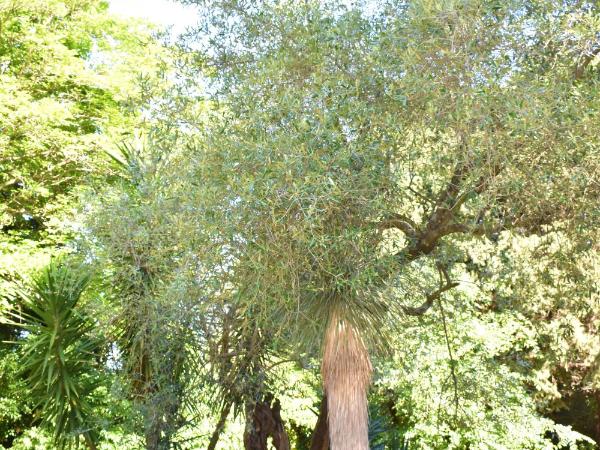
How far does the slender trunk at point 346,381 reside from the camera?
7.08 meters

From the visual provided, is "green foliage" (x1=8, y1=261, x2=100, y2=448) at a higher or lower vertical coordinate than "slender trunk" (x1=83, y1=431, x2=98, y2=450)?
higher

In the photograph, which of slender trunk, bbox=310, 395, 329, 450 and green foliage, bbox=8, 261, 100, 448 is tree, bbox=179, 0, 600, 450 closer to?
slender trunk, bbox=310, 395, 329, 450

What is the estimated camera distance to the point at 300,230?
616 centimetres

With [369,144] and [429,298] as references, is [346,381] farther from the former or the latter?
[429,298]

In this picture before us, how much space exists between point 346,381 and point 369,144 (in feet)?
7.40

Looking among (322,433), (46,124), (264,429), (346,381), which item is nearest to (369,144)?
(346,381)

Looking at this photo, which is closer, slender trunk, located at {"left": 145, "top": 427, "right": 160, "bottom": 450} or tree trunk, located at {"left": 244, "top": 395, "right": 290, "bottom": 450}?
slender trunk, located at {"left": 145, "top": 427, "right": 160, "bottom": 450}

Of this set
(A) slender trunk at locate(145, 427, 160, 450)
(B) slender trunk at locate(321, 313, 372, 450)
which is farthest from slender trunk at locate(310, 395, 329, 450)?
(B) slender trunk at locate(321, 313, 372, 450)

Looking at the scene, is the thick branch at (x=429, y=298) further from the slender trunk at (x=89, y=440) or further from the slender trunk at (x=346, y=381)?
the slender trunk at (x=89, y=440)

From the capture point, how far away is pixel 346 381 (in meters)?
7.18

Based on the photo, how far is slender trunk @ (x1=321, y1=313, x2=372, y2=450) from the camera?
708 cm

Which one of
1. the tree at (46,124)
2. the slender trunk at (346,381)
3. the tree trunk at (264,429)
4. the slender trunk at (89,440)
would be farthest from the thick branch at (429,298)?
the tree at (46,124)

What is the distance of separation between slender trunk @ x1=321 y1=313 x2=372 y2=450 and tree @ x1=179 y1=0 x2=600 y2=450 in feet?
0.04

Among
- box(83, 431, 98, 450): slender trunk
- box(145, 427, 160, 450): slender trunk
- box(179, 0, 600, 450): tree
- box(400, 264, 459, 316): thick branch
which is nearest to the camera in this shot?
box(179, 0, 600, 450): tree
